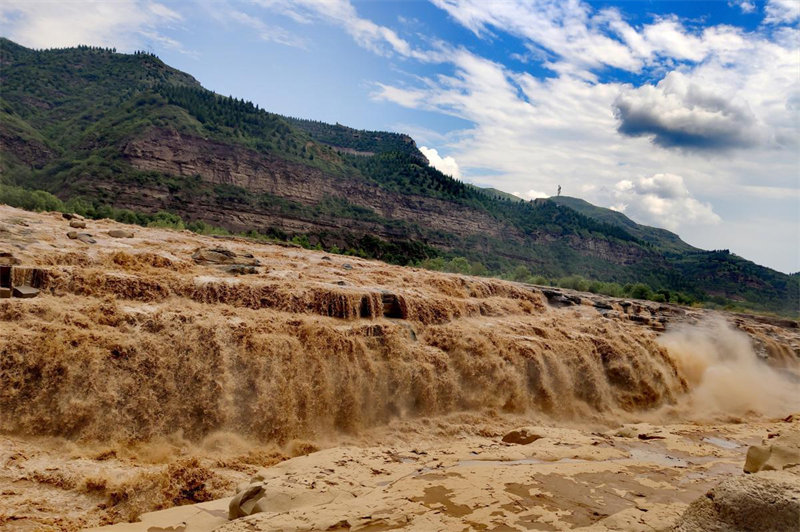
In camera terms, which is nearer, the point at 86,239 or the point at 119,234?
the point at 86,239

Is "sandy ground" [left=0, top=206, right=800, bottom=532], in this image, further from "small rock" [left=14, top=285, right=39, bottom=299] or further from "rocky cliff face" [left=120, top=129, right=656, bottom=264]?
"rocky cliff face" [left=120, top=129, right=656, bottom=264]

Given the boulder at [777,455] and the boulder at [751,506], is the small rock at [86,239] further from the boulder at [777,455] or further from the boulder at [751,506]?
the boulder at [777,455]

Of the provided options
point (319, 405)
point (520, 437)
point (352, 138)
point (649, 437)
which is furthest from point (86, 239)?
point (352, 138)

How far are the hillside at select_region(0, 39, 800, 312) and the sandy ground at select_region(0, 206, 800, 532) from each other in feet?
97.3

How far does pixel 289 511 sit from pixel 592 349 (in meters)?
14.5

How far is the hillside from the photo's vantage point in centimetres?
5556

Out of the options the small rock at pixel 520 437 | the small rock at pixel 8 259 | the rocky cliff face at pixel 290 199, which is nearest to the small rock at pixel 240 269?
the small rock at pixel 8 259

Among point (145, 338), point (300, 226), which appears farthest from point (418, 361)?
point (300, 226)

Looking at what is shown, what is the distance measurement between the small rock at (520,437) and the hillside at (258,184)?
36745mm

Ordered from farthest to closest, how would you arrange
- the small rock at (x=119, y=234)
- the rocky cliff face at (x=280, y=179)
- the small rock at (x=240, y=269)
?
the rocky cliff face at (x=280, y=179) < the small rock at (x=119, y=234) < the small rock at (x=240, y=269)

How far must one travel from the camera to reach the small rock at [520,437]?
12008 mm

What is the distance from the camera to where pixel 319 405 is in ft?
39.1

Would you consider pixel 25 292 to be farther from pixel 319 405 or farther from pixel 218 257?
pixel 319 405

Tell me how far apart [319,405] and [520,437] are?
518 centimetres
